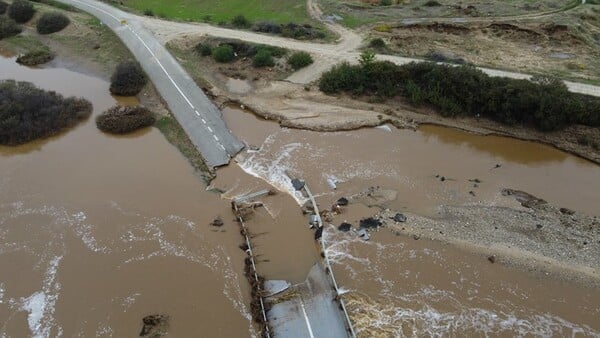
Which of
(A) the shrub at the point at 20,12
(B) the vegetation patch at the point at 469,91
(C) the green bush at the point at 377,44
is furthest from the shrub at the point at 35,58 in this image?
(C) the green bush at the point at 377,44

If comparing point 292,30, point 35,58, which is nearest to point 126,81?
point 35,58

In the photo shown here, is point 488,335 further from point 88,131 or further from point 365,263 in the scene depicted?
point 88,131

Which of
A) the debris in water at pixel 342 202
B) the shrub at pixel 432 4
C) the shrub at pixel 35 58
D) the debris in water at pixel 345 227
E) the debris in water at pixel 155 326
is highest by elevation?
the shrub at pixel 432 4

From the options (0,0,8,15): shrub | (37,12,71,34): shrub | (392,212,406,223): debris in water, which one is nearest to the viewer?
(392,212,406,223): debris in water

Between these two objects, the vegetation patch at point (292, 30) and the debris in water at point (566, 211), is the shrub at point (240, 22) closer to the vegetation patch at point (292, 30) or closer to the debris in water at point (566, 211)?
the vegetation patch at point (292, 30)

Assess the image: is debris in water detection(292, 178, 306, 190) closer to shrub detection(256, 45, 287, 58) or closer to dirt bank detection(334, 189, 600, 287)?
dirt bank detection(334, 189, 600, 287)

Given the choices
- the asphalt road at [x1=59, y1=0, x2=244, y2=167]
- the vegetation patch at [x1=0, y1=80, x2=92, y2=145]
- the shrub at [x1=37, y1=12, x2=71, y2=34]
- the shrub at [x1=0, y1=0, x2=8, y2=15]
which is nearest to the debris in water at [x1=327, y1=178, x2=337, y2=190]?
the asphalt road at [x1=59, y1=0, x2=244, y2=167]

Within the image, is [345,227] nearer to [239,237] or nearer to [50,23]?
[239,237]
